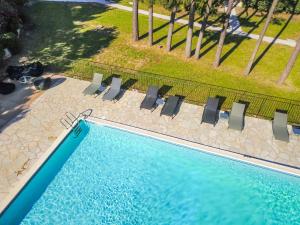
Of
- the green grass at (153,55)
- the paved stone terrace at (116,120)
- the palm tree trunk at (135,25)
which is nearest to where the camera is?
the paved stone terrace at (116,120)

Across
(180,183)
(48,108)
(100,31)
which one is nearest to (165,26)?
(100,31)

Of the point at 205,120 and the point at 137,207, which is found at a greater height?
the point at 205,120

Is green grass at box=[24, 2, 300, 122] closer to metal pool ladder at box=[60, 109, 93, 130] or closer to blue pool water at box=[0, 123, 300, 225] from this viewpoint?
metal pool ladder at box=[60, 109, 93, 130]

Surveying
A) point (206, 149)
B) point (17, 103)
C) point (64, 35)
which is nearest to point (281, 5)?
point (64, 35)

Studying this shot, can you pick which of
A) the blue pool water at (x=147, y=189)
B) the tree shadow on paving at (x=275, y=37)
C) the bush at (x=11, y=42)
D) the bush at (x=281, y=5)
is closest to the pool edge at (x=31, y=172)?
A: the blue pool water at (x=147, y=189)

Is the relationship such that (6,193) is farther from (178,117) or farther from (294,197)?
(294,197)

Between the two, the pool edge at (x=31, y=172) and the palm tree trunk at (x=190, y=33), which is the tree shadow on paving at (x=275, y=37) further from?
the pool edge at (x=31, y=172)
